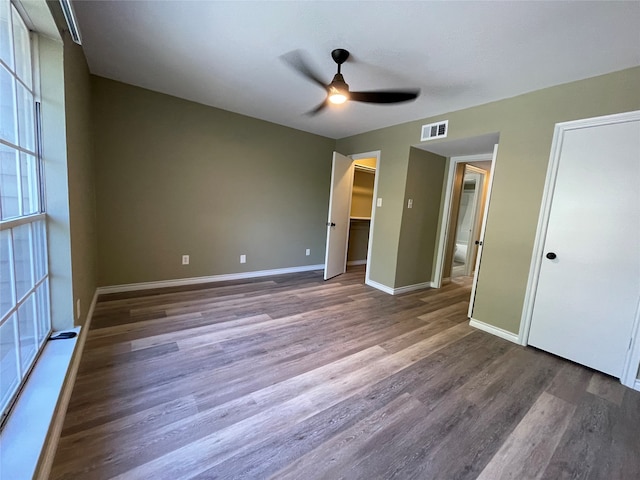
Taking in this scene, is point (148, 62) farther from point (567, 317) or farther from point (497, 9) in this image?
point (567, 317)

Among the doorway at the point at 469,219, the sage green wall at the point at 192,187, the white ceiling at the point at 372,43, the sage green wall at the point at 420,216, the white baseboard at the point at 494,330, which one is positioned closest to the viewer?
the white ceiling at the point at 372,43

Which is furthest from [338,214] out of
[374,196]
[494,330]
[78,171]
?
[78,171]

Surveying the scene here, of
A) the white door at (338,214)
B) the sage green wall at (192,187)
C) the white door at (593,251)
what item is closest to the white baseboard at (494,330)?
the white door at (593,251)

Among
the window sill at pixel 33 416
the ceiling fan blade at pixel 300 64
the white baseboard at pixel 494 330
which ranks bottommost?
the white baseboard at pixel 494 330

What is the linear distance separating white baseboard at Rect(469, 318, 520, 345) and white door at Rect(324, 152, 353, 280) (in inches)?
84.3

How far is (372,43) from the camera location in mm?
1898

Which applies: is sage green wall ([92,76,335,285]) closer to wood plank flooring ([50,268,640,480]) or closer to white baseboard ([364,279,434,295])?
wood plank flooring ([50,268,640,480])

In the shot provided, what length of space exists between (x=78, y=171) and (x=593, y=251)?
4.18 metres

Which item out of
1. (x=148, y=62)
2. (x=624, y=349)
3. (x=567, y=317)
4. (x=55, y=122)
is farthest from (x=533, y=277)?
(x=148, y=62)

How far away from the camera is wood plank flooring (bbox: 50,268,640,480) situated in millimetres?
1290

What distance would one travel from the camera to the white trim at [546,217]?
2070mm

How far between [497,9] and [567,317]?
248 cm

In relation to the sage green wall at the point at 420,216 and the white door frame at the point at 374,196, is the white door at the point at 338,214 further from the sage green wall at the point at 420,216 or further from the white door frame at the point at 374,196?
the sage green wall at the point at 420,216

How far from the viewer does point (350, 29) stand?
1761 millimetres
